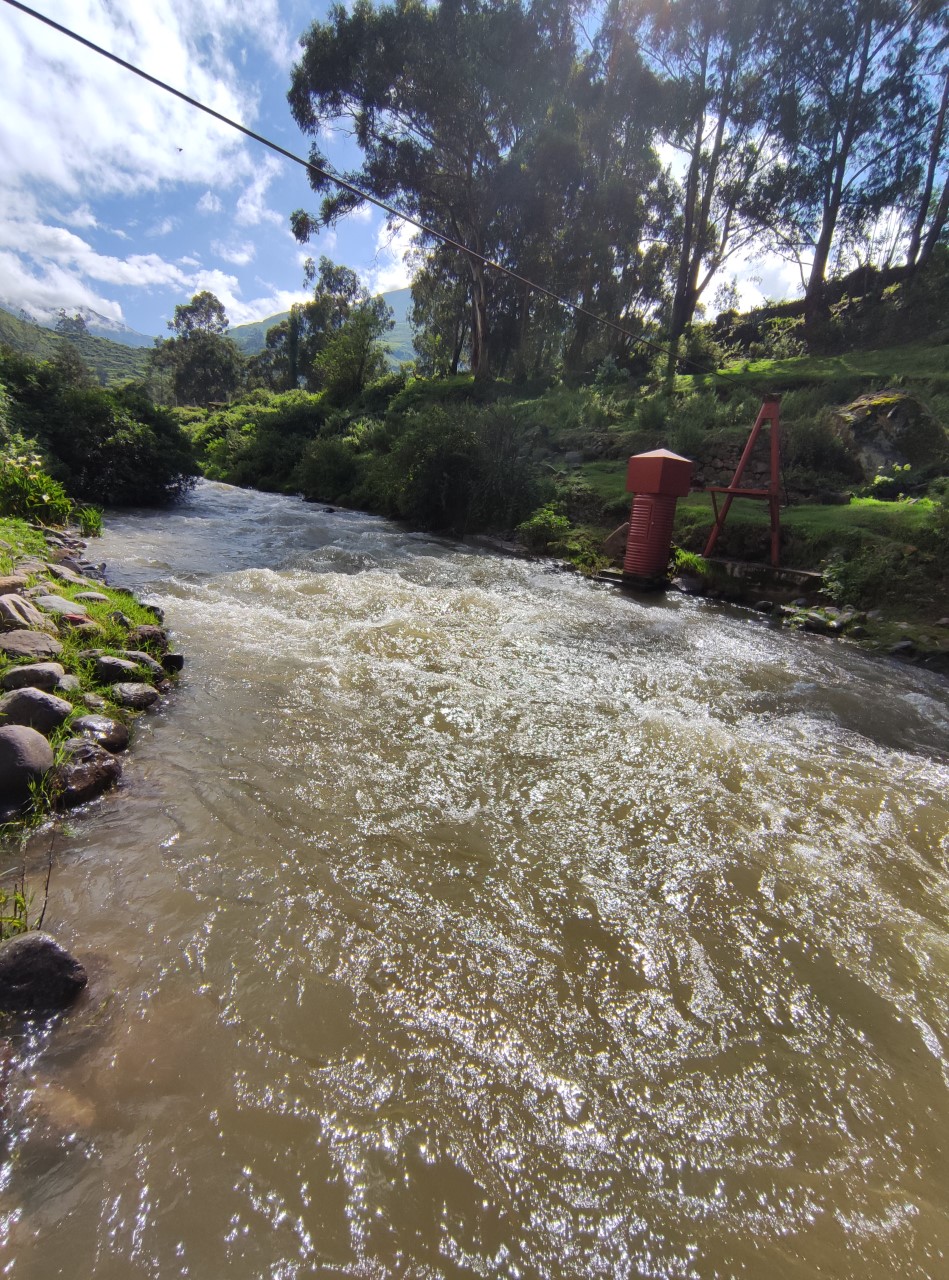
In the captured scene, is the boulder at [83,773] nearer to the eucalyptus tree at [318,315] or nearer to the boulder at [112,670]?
the boulder at [112,670]

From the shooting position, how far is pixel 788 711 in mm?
5059

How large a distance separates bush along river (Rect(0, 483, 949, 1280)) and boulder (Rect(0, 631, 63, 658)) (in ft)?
2.79

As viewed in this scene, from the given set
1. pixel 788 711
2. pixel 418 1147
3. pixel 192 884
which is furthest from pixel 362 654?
pixel 418 1147

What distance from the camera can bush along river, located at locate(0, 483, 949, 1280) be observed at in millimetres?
1480

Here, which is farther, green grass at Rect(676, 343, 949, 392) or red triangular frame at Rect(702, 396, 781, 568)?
green grass at Rect(676, 343, 949, 392)

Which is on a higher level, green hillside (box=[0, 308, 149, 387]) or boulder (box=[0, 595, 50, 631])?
green hillside (box=[0, 308, 149, 387])

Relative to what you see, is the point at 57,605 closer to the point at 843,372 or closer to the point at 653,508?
the point at 653,508

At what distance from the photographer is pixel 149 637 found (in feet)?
16.4

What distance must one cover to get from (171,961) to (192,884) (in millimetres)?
408

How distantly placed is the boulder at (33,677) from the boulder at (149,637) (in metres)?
1.08

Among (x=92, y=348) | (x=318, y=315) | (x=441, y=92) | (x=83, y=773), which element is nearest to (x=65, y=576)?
(x=83, y=773)

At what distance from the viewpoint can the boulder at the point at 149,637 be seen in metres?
4.91

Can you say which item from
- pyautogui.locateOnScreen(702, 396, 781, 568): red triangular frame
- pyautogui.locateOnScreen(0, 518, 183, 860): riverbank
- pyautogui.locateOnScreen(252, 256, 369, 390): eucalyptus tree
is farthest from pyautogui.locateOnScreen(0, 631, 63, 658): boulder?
pyautogui.locateOnScreen(252, 256, 369, 390): eucalyptus tree

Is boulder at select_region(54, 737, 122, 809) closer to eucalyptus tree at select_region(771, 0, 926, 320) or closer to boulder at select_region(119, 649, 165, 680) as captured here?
boulder at select_region(119, 649, 165, 680)
